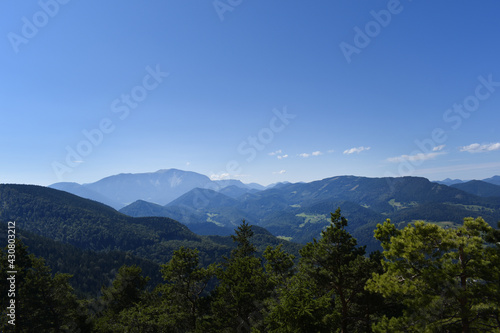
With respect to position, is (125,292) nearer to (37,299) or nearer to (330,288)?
(37,299)

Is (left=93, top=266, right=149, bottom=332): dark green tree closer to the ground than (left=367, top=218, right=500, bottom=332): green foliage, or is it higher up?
closer to the ground

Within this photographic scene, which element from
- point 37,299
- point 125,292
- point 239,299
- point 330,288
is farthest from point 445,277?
point 125,292

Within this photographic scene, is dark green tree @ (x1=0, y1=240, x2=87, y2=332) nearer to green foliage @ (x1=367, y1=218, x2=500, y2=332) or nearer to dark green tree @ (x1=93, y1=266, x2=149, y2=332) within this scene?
dark green tree @ (x1=93, y1=266, x2=149, y2=332)

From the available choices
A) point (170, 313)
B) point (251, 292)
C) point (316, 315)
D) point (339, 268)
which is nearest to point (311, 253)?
point (339, 268)

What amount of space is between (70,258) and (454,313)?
260516 millimetres

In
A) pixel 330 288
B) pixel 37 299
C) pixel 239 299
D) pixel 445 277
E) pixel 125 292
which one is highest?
pixel 445 277

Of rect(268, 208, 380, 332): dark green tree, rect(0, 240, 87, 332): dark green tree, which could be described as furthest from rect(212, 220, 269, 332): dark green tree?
rect(0, 240, 87, 332): dark green tree

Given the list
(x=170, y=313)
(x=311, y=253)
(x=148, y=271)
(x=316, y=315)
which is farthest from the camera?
(x=148, y=271)

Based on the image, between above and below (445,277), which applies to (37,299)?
below

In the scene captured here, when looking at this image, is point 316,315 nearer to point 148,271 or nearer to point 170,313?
point 170,313

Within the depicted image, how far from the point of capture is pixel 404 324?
1270cm

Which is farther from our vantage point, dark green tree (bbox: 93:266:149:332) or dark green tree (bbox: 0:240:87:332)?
dark green tree (bbox: 93:266:149:332)

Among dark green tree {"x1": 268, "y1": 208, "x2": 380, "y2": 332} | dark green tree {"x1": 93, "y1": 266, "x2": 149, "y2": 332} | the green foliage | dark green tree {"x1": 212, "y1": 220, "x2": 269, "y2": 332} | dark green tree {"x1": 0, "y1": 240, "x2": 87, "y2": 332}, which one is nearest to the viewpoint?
the green foliage

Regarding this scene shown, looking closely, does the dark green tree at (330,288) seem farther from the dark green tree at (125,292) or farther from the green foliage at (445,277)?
the dark green tree at (125,292)
